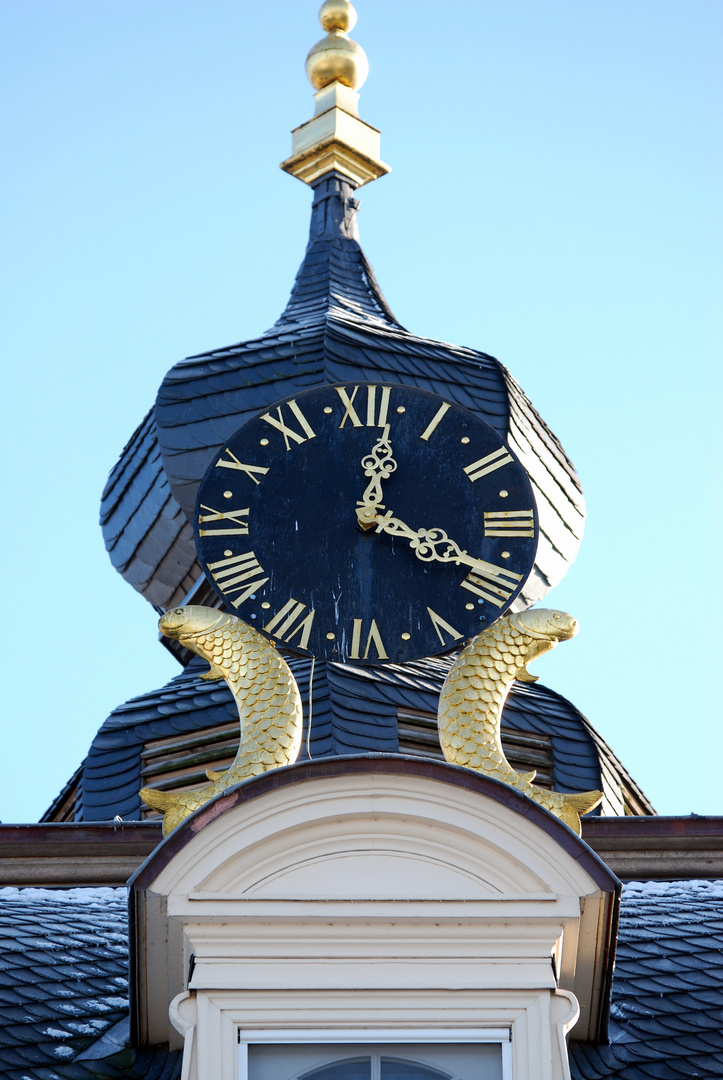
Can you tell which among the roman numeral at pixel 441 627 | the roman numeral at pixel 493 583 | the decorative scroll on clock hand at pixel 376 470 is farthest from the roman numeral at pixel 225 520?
the roman numeral at pixel 493 583

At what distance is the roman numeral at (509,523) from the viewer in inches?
533

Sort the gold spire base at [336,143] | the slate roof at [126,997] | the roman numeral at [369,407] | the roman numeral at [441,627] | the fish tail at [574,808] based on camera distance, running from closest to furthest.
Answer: the slate roof at [126,997] → the fish tail at [574,808] → the roman numeral at [441,627] → the roman numeral at [369,407] → the gold spire base at [336,143]

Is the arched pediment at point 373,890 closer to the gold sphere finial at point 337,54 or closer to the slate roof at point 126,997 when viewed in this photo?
the slate roof at point 126,997

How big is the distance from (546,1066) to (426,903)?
0.86m

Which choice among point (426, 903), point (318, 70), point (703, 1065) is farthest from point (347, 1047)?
point (318, 70)

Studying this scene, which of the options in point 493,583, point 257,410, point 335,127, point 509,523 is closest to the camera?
point 493,583

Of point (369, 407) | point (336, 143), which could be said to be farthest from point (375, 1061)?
point (336, 143)

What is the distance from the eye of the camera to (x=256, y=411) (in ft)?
74.9

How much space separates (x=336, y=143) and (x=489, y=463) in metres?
15.3

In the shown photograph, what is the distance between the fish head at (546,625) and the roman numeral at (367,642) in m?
0.70

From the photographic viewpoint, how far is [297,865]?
34.0 ft

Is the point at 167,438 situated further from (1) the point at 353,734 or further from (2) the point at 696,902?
(2) the point at 696,902

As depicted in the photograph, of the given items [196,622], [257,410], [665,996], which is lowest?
[665,996]

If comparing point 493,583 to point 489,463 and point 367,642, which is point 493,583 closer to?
point 489,463
